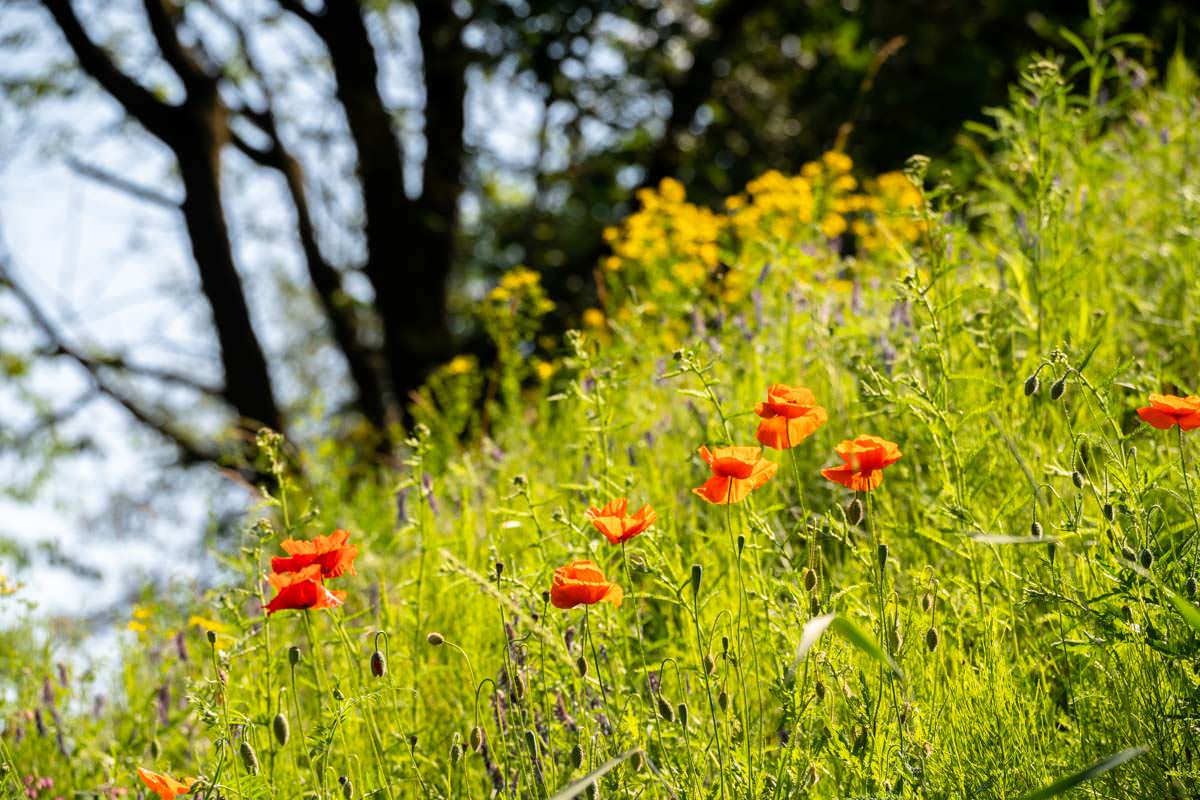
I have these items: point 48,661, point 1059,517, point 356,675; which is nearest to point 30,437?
point 48,661

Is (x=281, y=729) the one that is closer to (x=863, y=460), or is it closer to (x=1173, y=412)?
(x=863, y=460)

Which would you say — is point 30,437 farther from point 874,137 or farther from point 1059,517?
point 1059,517

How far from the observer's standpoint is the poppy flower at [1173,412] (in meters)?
1.43

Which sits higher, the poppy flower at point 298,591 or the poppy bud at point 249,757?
the poppy flower at point 298,591

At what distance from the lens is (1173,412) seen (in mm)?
1450

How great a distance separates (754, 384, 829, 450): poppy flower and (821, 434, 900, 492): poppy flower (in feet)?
0.22

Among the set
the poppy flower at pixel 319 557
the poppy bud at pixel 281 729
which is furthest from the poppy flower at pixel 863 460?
the poppy bud at pixel 281 729

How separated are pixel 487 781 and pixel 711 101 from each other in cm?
731

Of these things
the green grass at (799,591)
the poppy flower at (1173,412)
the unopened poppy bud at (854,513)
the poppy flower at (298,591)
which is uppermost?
the poppy flower at (1173,412)

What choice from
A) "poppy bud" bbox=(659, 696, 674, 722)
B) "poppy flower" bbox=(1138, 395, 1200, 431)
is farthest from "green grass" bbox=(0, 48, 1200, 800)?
"poppy flower" bbox=(1138, 395, 1200, 431)

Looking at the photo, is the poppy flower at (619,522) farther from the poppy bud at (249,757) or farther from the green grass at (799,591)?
the poppy bud at (249,757)

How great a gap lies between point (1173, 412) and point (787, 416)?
500 mm

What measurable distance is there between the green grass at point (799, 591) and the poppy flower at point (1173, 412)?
108mm

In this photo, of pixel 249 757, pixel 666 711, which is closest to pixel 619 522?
pixel 666 711
